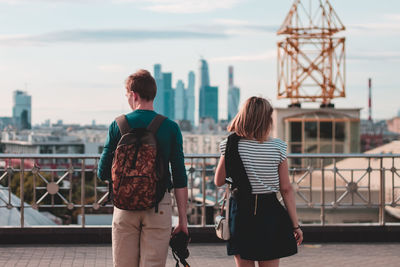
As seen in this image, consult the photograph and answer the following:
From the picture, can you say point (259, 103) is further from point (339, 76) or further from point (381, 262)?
point (339, 76)

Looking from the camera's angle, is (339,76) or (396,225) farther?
(339,76)

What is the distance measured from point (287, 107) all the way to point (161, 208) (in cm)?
4658

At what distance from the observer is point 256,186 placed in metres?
4.84

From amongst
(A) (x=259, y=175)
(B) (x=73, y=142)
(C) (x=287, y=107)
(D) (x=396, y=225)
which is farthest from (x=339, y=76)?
(B) (x=73, y=142)

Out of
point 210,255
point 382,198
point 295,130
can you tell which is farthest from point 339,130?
point 210,255

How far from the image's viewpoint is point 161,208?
4.62 m

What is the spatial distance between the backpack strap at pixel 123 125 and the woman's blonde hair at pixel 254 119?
741 millimetres

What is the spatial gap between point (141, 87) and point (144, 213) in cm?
82

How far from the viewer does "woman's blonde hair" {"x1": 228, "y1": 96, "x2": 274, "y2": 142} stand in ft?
15.6

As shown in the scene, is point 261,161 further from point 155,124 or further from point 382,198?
point 382,198

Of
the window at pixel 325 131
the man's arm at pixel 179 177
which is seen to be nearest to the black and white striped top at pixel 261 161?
the man's arm at pixel 179 177

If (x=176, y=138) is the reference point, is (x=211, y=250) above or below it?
below

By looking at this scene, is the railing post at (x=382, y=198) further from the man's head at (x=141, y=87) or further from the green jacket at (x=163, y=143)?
the man's head at (x=141, y=87)

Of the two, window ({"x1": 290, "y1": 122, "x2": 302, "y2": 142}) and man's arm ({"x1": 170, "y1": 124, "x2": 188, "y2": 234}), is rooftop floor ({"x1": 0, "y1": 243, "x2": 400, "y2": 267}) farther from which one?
window ({"x1": 290, "y1": 122, "x2": 302, "y2": 142})
